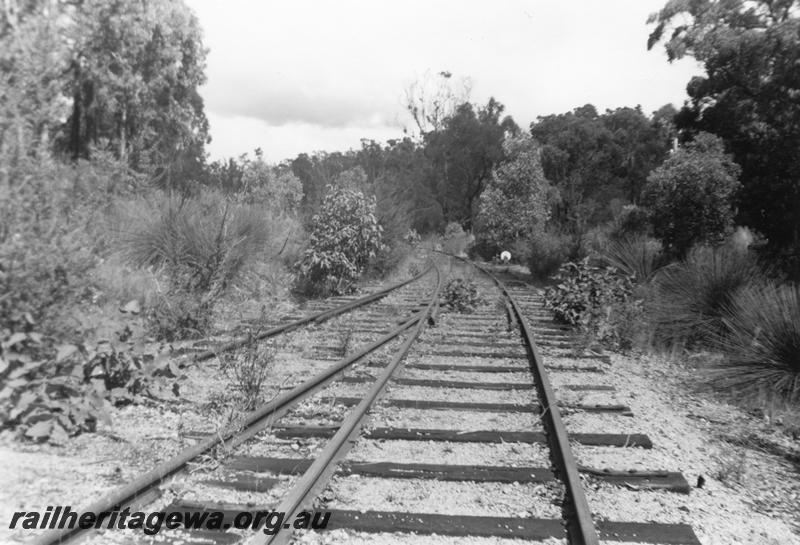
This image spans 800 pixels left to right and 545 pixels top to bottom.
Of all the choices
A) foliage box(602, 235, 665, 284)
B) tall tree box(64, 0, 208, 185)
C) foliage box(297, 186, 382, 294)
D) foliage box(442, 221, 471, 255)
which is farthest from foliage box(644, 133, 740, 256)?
foliage box(442, 221, 471, 255)

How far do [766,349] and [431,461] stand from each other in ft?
15.3

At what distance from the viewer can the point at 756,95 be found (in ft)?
42.7

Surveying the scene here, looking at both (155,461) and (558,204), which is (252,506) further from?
(558,204)

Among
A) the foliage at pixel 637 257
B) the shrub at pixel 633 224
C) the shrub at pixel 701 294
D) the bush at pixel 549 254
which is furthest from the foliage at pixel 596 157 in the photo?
the shrub at pixel 701 294

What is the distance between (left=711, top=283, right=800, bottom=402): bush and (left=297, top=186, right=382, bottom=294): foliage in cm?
858

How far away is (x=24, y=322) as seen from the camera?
4641 millimetres

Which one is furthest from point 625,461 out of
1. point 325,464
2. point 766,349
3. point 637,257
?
point 637,257

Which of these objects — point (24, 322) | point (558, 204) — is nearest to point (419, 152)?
point (558, 204)

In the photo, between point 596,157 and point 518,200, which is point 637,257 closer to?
point 518,200

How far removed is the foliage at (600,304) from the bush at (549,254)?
22.7 ft

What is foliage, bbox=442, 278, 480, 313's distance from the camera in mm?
12273

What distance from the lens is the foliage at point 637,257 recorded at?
478 inches

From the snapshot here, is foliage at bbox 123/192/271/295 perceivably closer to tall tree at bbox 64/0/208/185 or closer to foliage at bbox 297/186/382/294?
foliage at bbox 297/186/382/294

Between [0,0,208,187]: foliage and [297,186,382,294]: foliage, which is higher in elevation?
[0,0,208,187]: foliage
